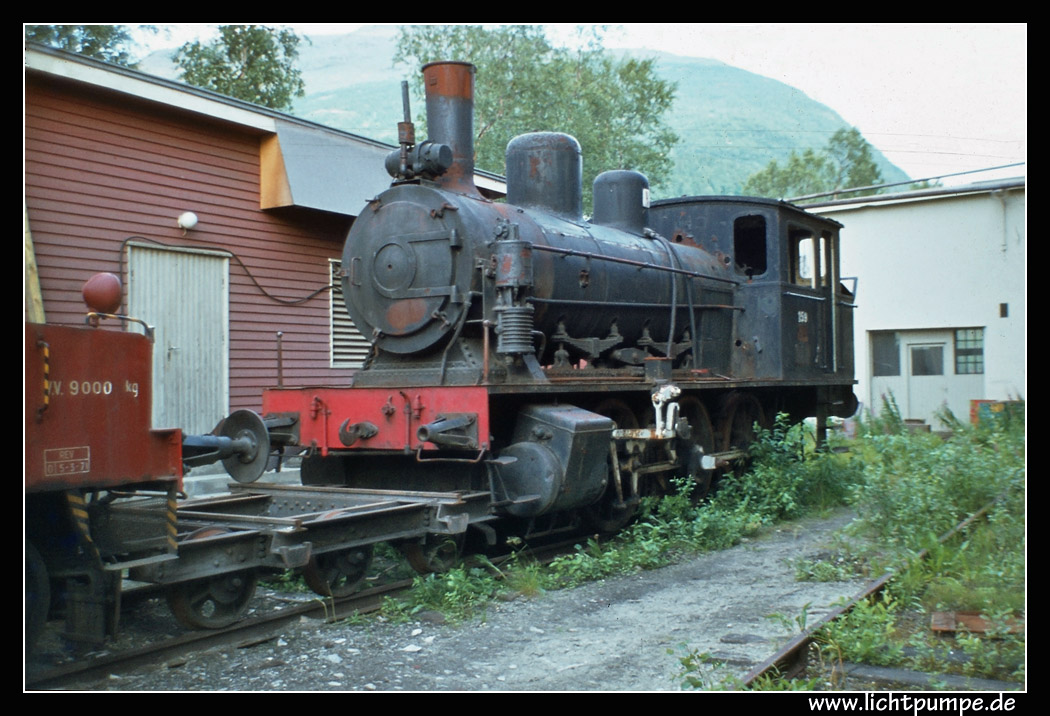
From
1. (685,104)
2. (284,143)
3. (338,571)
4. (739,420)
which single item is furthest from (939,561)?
(685,104)

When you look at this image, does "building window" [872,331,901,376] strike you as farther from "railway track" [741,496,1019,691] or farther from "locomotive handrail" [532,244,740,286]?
"railway track" [741,496,1019,691]

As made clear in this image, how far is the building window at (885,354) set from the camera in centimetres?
1599

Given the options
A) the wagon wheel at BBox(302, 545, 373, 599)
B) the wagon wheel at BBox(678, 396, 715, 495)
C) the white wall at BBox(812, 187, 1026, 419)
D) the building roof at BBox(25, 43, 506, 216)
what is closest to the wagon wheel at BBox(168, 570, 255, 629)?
the wagon wheel at BBox(302, 545, 373, 599)

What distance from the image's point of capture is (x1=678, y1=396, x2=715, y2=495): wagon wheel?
844 centimetres

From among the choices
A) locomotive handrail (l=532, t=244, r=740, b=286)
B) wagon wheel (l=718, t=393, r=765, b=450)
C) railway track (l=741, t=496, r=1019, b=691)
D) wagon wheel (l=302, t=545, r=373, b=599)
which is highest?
locomotive handrail (l=532, t=244, r=740, b=286)

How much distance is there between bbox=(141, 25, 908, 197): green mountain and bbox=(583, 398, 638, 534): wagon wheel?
2752 millimetres

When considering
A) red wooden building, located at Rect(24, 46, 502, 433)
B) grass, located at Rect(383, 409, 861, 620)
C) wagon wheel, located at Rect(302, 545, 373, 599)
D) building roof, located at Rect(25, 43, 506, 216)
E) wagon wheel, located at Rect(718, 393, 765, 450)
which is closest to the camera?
wagon wheel, located at Rect(302, 545, 373, 599)

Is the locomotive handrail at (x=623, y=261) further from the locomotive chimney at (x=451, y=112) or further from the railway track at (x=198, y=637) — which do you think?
the railway track at (x=198, y=637)

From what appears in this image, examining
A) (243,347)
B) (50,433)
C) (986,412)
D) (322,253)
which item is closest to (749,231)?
(986,412)

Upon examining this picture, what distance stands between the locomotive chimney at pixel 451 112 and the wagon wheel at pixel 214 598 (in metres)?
3.31

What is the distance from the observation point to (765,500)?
8422 millimetres

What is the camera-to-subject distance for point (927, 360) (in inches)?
608

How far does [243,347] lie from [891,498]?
21.5 ft
